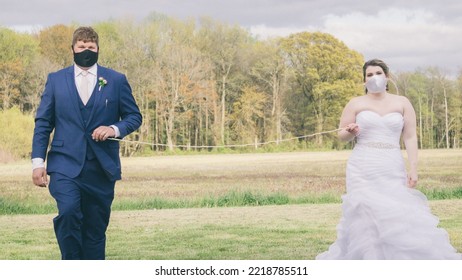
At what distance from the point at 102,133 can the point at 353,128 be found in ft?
5.19

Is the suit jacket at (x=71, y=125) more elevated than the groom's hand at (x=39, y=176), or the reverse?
the suit jacket at (x=71, y=125)

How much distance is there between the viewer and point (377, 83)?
5.02 m

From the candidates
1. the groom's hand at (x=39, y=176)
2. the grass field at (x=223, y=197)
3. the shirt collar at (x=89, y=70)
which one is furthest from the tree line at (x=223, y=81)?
the groom's hand at (x=39, y=176)

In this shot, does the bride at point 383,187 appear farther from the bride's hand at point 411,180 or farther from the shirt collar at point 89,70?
the shirt collar at point 89,70

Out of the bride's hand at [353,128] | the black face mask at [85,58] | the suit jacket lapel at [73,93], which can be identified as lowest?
the bride's hand at [353,128]

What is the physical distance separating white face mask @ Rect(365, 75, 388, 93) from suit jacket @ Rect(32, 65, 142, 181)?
1.54 meters

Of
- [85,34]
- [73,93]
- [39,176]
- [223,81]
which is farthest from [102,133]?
[223,81]

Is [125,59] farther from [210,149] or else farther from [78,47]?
[78,47]

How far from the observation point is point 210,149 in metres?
9.11

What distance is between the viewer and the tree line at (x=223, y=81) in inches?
342

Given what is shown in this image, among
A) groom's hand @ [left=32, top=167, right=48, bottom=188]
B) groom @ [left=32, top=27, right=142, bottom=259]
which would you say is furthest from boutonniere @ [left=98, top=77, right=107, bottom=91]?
Answer: groom's hand @ [left=32, top=167, right=48, bottom=188]

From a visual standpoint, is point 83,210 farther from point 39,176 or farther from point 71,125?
point 71,125

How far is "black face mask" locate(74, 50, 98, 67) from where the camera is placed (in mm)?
4621
